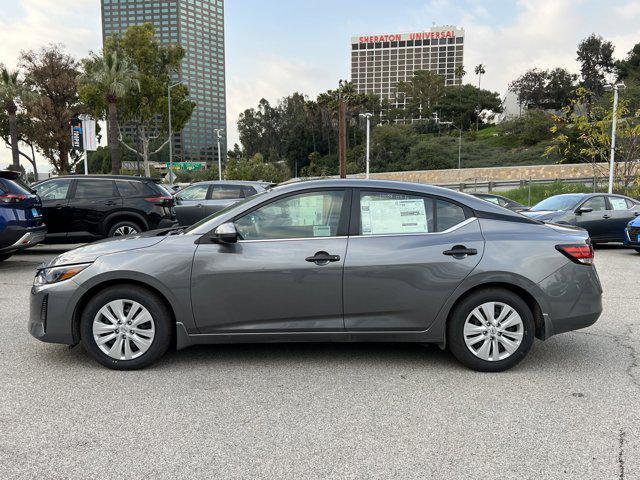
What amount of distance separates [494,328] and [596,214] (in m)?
9.76

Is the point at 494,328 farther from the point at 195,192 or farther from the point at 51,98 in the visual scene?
the point at 51,98

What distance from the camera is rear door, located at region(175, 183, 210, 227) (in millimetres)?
13164

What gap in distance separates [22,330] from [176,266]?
8.08ft

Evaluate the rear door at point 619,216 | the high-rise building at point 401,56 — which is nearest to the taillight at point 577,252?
the rear door at point 619,216

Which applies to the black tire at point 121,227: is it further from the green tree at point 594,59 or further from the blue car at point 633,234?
the green tree at point 594,59

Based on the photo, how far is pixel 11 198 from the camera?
27.8 ft

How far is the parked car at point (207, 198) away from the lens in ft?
43.1

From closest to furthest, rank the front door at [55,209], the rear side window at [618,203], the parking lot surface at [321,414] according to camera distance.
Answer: the parking lot surface at [321,414] < the front door at [55,209] < the rear side window at [618,203]

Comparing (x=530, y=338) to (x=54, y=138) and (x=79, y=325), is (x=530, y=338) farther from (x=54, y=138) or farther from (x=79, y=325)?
(x=54, y=138)

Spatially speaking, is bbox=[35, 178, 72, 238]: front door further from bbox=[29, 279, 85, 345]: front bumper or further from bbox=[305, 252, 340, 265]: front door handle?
bbox=[305, 252, 340, 265]: front door handle

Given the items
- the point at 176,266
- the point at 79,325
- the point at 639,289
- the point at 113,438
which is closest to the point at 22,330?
the point at 79,325

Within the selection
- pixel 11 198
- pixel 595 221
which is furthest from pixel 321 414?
pixel 595 221

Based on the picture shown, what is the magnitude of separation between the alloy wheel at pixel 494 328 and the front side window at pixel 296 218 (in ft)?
4.41

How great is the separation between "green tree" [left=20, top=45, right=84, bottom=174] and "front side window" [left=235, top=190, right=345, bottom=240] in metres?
40.2
